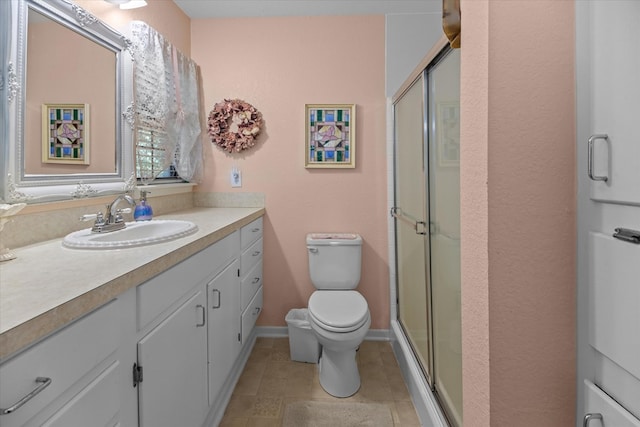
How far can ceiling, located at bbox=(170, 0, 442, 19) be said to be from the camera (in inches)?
89.0

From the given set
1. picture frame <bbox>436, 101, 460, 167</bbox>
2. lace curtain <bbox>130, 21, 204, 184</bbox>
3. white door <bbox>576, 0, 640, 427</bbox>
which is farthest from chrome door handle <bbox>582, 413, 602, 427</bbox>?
lace curtain <bbox>130, 21, 204, 184</bbox>

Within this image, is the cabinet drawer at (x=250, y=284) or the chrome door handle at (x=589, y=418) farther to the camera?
the cabinet drawer at (x=250, y=284)

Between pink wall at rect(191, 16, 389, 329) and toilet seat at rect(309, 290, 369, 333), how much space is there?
51 cm

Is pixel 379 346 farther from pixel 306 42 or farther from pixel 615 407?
pixel 306 42

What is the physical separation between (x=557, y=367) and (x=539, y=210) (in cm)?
38

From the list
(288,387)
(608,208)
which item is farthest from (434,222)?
(288,387)

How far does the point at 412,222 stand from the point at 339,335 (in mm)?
738

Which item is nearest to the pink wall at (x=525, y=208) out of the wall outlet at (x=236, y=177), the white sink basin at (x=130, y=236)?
the white sink basin at (x=130, y=236)

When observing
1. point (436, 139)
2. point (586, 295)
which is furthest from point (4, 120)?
point (586, 295)

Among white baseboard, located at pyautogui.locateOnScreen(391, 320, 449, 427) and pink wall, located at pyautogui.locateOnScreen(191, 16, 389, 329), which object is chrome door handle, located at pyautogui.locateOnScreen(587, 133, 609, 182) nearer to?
white baseboard, located at pyautogui.locateOnScreen(391, 320, 449, 427)

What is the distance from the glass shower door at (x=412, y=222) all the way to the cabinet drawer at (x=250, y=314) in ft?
3.28

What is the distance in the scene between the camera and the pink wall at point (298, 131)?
7.97 feet

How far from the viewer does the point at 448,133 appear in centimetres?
135

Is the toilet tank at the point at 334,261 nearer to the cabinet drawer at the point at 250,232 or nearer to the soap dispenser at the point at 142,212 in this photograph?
the cabinet drawer at the point at 250,232
